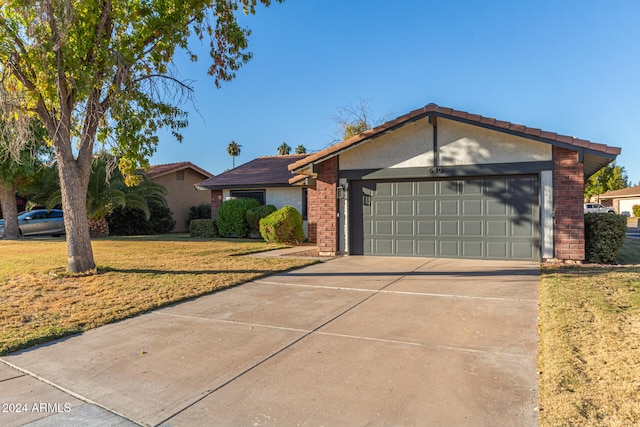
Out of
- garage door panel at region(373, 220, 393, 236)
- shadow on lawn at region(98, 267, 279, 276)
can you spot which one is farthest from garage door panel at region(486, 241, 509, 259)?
shadow on lawn at region(98, 267, 279, 276)

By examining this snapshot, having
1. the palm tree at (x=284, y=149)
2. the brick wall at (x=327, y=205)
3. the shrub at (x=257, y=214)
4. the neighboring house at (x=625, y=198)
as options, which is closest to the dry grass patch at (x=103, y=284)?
the brick wall at (x=327, y=205)

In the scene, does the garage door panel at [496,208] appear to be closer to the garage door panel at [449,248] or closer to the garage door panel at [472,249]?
the garage door panel at [472,249]

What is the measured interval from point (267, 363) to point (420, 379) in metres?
1.49

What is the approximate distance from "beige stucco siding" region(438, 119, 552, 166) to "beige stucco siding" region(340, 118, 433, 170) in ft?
1.28

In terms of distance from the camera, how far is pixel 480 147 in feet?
34.7

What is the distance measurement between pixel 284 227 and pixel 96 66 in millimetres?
8564

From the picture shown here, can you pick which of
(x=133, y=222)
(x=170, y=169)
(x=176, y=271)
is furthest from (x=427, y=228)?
(x=170, y=169)

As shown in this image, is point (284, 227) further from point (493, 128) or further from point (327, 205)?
point (493, 128)

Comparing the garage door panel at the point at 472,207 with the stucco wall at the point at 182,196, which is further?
the stucco wall at the point at 182,196

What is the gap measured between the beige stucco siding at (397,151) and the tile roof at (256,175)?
21.3 feet

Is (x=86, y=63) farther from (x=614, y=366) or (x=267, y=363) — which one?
(x=614, y=366)

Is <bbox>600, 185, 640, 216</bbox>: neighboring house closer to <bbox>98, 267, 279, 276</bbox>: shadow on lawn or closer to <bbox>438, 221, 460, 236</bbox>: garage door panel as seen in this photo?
<bbox>438, 221, 460, 236</bbox>: garage door panel

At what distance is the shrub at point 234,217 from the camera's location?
60.8 ft

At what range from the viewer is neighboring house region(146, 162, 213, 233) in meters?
25.3
